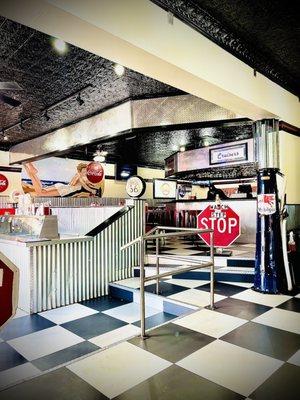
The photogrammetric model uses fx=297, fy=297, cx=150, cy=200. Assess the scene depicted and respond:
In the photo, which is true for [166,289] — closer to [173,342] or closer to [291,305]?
[291,305]

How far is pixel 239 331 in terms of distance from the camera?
271 cm

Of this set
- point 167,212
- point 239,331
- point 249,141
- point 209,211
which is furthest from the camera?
point 167,212

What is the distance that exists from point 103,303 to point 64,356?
140cm

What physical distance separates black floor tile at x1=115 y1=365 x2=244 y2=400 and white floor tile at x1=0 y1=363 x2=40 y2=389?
789 millimetres

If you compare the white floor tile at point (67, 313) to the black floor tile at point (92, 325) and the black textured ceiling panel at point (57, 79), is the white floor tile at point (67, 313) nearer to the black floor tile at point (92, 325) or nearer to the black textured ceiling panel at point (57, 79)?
the black floor tile at point (92, 325)

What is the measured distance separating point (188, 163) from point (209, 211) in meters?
5.61

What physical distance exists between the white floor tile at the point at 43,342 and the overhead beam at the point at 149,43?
2585 millimetres

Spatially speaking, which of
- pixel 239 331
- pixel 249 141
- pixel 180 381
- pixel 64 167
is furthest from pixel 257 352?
pixel 64 167

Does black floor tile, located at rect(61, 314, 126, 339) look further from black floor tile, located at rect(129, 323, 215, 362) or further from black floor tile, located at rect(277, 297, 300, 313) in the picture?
black floor tile, located at rect(277, 297, 300, 313)

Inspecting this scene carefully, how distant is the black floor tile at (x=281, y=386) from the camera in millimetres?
1760

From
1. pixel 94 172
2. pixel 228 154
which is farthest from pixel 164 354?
pixel 228 154

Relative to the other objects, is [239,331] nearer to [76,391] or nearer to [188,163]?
[76,391]

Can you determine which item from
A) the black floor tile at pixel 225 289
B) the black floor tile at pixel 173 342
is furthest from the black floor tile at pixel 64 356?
the black floor tile at pixel 225 289

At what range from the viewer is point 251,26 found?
300 centimetres
